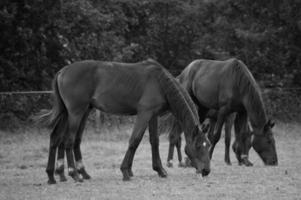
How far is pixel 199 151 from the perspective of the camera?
10.4m

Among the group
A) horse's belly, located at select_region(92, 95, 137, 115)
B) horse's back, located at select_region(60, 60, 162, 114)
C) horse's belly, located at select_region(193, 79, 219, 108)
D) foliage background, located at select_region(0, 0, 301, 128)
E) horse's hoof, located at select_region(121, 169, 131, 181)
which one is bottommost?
foliage background, located at select_region(0, 0, 301, 128)

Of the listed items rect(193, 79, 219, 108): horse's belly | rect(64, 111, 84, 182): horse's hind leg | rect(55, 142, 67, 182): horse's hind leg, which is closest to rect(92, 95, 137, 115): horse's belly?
rect(64, 111, 84, 182): horse's hind leg

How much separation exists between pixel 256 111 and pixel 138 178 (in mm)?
3149

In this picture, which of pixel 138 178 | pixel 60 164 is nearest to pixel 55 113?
pixel 60 164

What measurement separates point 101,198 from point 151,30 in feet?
66.0

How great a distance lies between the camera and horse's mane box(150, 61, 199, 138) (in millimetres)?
10484

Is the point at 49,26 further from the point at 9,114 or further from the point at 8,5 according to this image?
the point at 9,114

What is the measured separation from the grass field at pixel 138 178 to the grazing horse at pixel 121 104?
0.41 meters

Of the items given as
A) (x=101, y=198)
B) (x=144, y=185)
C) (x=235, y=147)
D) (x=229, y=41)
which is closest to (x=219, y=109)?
(x=235, y=147)

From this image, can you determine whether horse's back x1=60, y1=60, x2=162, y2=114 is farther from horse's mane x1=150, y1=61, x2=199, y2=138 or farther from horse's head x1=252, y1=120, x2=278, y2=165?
horse's head x1=252, y1=120, x2=278, y2=165

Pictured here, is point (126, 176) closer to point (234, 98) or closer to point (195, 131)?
point (195, 131)

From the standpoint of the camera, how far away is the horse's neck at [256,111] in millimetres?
12414

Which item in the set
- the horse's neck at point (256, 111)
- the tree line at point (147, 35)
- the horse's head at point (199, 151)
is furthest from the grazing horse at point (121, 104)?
the tree line at point (147, 35)

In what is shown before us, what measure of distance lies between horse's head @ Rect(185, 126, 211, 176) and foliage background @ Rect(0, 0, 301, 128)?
9972 millimetres
